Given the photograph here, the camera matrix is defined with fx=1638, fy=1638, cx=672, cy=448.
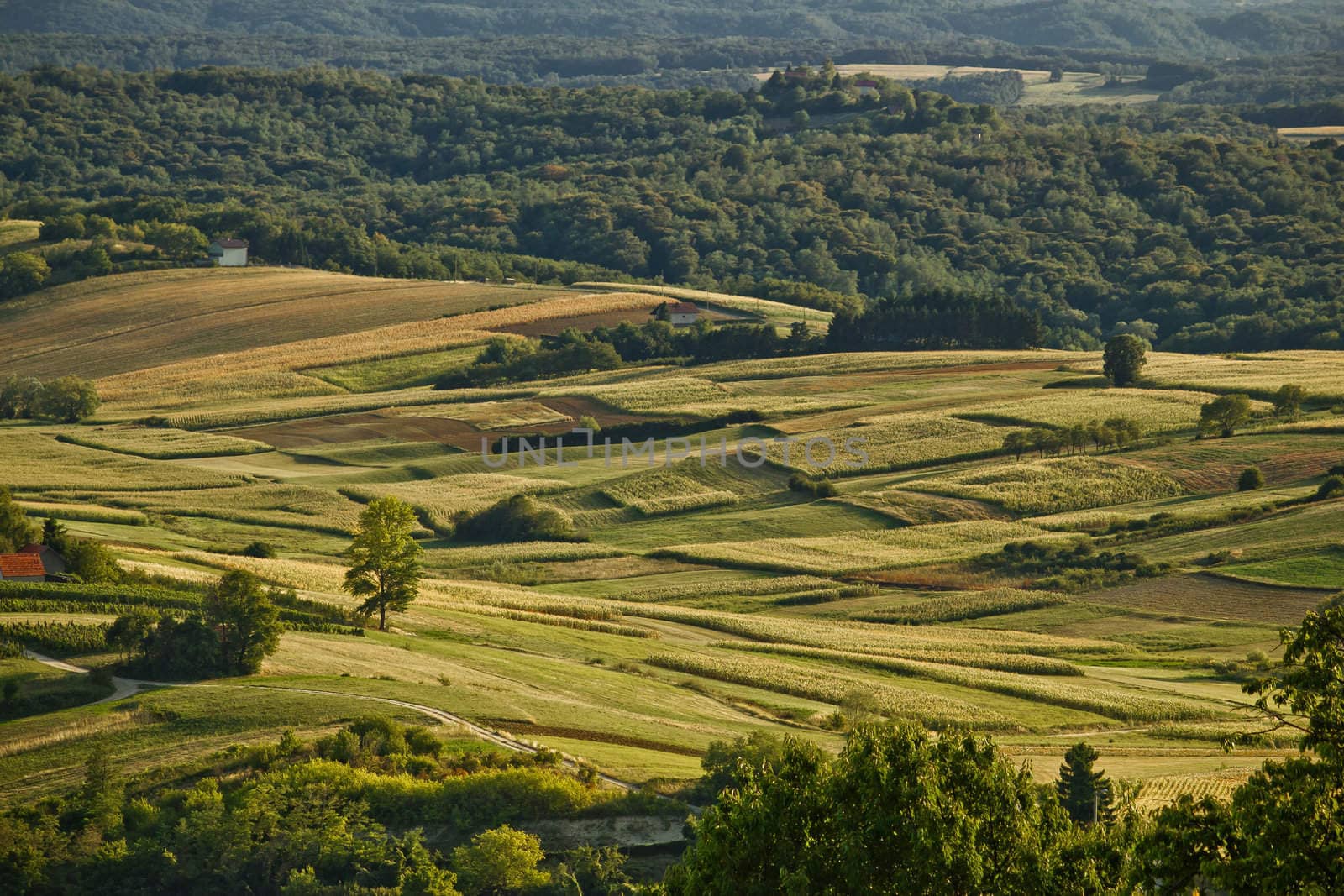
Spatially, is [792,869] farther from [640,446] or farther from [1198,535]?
[640,446]

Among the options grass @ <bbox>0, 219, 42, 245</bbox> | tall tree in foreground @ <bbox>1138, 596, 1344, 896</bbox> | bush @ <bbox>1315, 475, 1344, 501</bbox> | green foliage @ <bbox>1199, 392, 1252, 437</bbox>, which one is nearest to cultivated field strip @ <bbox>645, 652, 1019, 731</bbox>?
tall tree in foreground @ <bbox>1138, 596, 1344, 896</bbox>

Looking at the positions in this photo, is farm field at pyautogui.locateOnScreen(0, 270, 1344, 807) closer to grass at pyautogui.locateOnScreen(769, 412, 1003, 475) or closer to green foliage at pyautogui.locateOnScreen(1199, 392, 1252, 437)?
grass at pyautogui.locateOnScreen(769, 412, 1003, 475)

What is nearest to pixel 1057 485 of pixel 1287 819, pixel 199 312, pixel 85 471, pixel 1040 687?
pixel 1040 687

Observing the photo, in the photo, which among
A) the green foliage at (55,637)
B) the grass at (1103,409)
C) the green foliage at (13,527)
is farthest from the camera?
the grass at (1103,409)

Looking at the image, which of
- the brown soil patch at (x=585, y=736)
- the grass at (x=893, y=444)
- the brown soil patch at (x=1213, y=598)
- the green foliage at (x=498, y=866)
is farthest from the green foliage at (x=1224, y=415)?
the green foliage at (x=498, y=866)

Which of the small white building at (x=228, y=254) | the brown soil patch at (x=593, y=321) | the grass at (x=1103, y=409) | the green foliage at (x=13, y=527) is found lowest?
the green foliage at (x=13, y=527)

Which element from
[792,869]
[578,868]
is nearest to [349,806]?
[578,868]

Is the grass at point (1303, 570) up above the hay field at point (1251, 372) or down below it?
below

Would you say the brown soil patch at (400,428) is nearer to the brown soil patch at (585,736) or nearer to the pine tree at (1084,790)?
the brown soil patch at (585,736)
